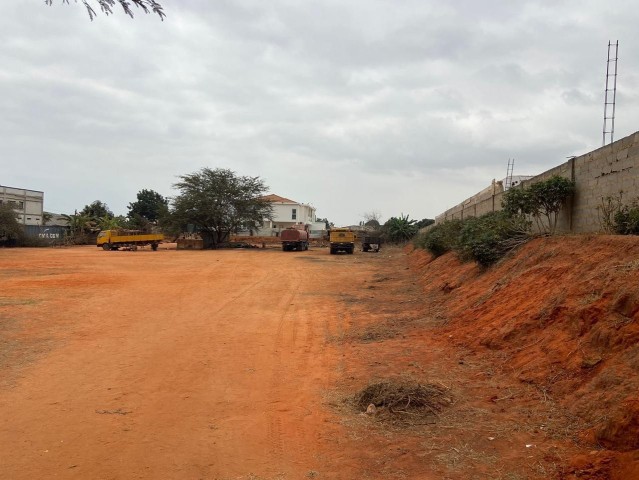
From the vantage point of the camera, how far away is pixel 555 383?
20.3 feet

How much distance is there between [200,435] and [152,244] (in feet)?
156

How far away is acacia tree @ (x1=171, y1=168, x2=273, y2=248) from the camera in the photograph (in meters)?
53.7

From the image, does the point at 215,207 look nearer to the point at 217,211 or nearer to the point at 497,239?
the point at 217,211

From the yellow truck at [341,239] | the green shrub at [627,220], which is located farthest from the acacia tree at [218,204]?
the green shrub at [627,220]

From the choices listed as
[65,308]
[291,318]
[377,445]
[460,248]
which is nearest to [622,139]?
[460,248]

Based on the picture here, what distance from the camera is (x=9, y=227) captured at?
51.0 meters

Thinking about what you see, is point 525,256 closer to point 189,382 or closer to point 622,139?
point 622,139

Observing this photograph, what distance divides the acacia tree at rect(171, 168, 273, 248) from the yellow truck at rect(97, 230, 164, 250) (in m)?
4.48

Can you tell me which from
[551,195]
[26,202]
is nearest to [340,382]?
[551,195]

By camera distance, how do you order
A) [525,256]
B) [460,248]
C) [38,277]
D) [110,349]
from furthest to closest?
[38,277], [460,248], [525,256], [110,349]

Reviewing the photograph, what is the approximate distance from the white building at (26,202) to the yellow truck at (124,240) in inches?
709

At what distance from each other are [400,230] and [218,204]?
20.5m

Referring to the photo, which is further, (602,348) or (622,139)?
(622,139)

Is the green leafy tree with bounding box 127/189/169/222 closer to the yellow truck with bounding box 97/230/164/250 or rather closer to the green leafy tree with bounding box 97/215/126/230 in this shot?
the green leafy tree with bounding box 97/215/126/230
